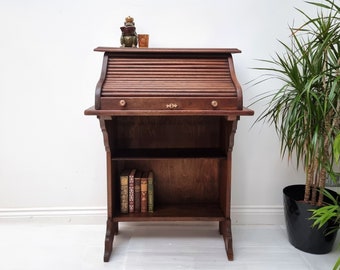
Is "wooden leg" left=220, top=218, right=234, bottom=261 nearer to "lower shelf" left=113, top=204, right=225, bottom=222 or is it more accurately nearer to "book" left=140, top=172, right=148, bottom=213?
"lower shelf" left=113, top=204, right=225, bottom=222

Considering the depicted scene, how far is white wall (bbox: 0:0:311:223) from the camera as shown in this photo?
2.05m

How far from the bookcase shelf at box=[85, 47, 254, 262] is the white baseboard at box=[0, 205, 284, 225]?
9.4 inches

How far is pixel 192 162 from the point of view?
2113mm

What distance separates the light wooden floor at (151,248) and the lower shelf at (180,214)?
196mm

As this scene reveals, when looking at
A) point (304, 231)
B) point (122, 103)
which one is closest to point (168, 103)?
point (122, 103)

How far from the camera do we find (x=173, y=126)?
2068mm

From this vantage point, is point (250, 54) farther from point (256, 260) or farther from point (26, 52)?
point (26, 52)

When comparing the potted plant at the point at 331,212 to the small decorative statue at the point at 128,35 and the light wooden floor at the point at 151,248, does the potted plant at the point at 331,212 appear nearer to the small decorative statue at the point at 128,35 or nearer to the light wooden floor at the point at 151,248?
the light wooden floor at the point at 151,248

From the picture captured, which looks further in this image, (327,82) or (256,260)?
(256,260)

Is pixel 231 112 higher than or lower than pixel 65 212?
higher

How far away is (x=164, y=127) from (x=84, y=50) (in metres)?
0.74

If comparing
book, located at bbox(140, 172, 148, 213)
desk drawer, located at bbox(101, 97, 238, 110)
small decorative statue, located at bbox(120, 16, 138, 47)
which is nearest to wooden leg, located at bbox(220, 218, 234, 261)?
book, located at bbox(140, 172, 148, 213)

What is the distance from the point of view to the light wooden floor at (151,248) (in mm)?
1768

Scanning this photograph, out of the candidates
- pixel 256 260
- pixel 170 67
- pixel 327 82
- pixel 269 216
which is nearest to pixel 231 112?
pixel 170 67
